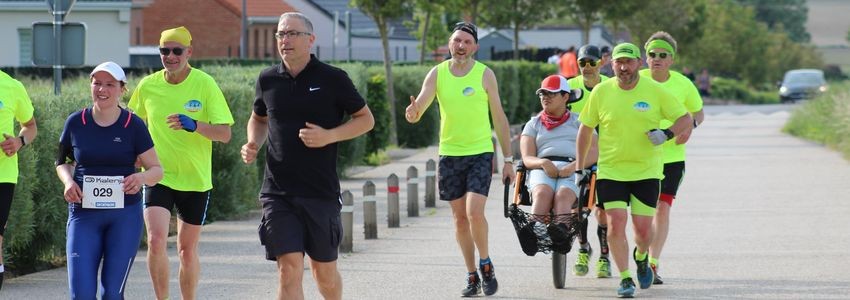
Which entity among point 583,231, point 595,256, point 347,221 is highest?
point 583,231

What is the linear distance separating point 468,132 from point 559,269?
1123mm

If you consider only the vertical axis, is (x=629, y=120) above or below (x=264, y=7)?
below

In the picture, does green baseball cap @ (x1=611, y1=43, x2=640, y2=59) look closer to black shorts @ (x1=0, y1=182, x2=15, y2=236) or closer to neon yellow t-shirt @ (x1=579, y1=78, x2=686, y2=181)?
neon yellow t-shirt @ (x1=579, y1=78, x2=686, y2=181)

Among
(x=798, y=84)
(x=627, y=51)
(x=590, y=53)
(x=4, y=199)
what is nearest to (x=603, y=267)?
(x=590, y=53)

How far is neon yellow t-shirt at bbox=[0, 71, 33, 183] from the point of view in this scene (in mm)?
9961

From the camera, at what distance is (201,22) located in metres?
69.0

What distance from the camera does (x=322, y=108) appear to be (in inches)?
322

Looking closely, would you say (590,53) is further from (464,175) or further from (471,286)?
(471,286)

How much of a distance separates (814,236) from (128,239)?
331 inches

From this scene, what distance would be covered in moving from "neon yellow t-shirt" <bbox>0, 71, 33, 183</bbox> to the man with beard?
343cm

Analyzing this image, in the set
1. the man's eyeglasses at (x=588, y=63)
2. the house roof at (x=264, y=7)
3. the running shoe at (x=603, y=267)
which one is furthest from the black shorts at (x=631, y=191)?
the house roof at (x=264, y=7)

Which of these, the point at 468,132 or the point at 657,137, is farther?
the point at 468,132

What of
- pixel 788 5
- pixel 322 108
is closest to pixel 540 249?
pixel 322 108

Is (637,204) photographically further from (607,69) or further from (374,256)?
(607,69)
